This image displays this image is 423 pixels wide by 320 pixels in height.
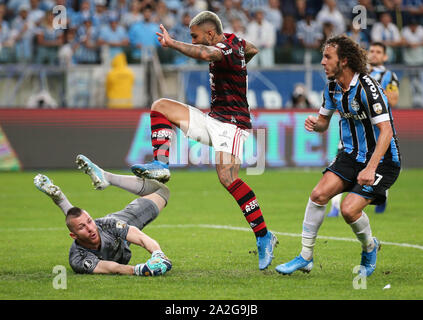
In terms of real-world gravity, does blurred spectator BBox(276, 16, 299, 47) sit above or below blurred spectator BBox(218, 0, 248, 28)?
below

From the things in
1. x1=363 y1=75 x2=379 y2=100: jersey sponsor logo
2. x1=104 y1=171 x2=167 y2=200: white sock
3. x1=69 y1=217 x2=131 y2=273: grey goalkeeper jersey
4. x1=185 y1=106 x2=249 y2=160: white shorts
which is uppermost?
x1=363 y1=75 x2=379 y2=100: jersey sponsor logo

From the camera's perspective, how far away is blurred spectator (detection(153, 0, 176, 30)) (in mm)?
20188

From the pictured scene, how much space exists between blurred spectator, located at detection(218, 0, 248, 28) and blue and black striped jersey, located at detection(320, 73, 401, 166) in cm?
1299

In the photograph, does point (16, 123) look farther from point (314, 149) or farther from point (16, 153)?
point (314, 149)

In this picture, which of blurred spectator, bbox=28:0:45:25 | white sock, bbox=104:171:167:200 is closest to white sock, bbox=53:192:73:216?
white sock, bbox=104:171:167:200

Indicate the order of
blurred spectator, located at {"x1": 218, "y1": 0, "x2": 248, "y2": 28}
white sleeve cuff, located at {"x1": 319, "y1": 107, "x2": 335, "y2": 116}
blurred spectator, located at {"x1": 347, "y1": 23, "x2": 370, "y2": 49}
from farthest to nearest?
blurred spectator, located at {"x1": 218, "y1": 0, "x2": 248, "y2": 28} < blurred spectator, located at {"x1": 347, "y1": 23, "x2": 370, "y2": 49} < white sleeve cuff, located at {"x1": 319, "y1": 107, "x2": 335, "y2": 116}

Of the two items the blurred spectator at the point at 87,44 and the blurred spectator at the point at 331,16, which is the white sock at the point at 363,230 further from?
the blurred spectator at the point at 331,16

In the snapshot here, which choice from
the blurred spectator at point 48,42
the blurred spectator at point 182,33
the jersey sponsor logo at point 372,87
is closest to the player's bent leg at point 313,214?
the jersey sponsor logo at point 372,87

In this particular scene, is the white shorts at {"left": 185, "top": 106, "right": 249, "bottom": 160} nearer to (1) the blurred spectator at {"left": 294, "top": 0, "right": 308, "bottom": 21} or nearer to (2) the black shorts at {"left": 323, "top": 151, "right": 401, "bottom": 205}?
(2) the black shorts at {"left": 323, "top": 151, "right": 401, "bottom": 205}

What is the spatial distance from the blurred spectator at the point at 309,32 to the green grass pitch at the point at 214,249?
5492 millimetres

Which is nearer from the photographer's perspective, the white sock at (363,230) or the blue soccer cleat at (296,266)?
the white sock at (363,230)

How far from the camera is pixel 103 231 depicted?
7.46 metres

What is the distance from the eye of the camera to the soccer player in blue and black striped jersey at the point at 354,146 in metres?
7.01

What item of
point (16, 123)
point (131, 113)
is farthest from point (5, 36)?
point (131, 113)
